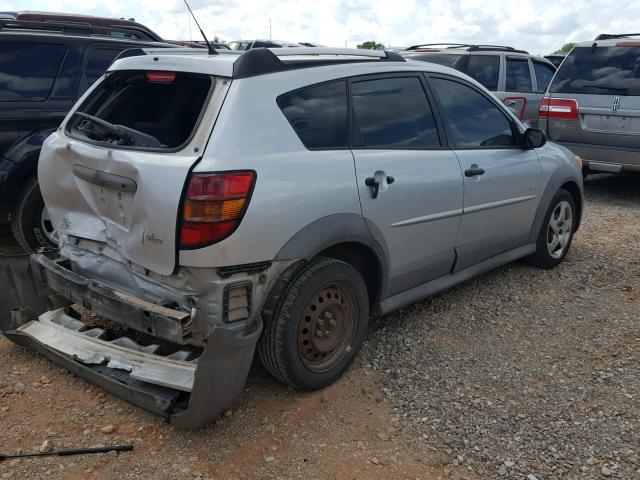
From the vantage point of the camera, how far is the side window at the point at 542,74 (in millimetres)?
10695

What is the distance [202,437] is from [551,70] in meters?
10.4

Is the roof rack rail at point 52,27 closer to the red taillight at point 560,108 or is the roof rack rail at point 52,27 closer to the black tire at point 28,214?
the black tire at point 28,214

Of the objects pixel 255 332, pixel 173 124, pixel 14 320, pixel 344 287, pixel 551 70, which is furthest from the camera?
pixel 551 70

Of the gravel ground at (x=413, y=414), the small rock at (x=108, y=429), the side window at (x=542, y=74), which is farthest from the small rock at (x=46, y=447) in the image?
the side window at (x=542, y=74)

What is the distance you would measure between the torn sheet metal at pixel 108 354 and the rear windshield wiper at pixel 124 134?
3.41 ft

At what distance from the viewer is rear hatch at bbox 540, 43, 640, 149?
24.0ft

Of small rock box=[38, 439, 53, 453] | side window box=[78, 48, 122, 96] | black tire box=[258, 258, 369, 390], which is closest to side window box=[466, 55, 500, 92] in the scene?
side window box=[78, 48, 122, 96]

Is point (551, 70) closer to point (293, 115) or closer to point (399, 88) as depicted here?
point (399, 88)

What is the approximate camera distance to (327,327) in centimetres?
334

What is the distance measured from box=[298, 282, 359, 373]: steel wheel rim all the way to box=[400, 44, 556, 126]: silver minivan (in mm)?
6898

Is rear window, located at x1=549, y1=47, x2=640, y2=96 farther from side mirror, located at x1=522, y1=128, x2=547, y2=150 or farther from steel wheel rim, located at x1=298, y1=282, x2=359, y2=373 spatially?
steel wheel rim, located at x1=298, y1=282, x2=359, y2=373

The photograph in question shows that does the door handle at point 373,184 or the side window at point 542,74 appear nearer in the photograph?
the door handle at point 373,184

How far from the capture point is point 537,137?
15.2 feet

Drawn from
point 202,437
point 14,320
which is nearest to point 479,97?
point 202,437
